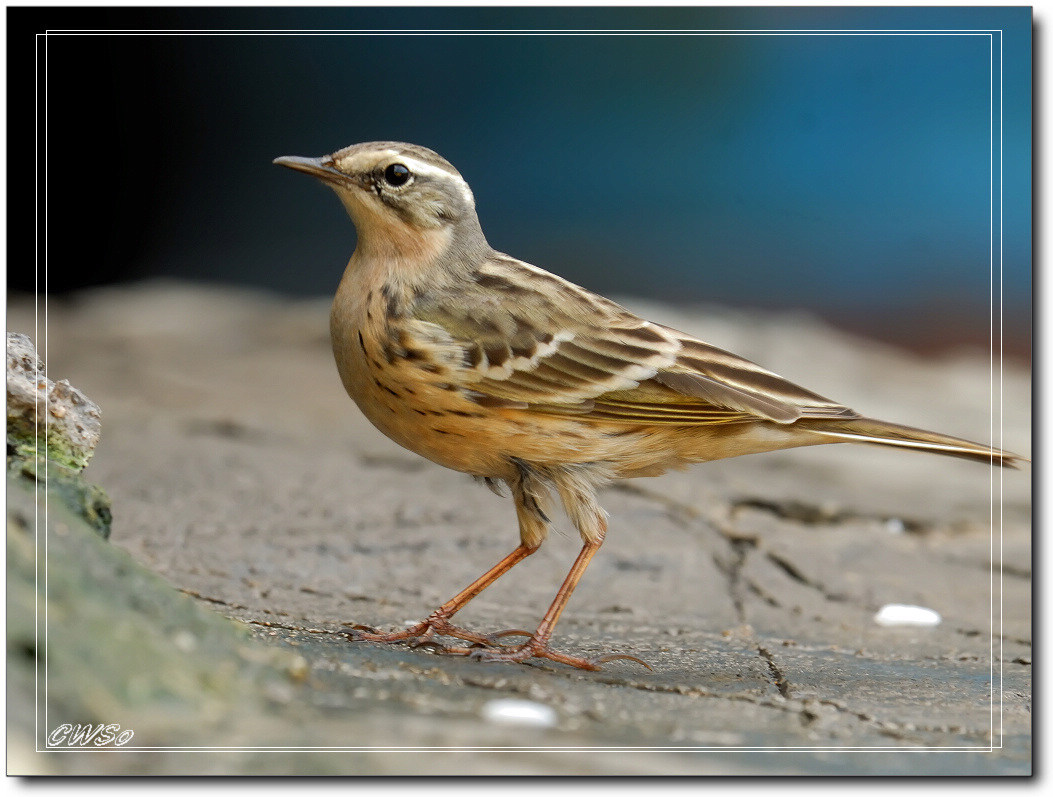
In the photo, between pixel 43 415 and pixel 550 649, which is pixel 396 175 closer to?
pixel 43 415

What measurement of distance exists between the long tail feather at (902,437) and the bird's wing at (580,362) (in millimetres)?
49

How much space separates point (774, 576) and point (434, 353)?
2.57 meters

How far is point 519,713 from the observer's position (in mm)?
2959

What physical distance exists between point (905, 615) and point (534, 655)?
2.21m

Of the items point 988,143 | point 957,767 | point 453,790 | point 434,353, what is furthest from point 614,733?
point 988,143

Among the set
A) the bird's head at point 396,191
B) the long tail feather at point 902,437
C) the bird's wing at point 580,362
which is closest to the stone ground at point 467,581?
the long tail feather at point 902,437

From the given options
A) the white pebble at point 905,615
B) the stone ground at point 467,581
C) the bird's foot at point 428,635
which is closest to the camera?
the stone ground at point 467,581

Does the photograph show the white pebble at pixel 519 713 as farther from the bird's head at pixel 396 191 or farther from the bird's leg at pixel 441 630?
the bird's head at pixel 396 191

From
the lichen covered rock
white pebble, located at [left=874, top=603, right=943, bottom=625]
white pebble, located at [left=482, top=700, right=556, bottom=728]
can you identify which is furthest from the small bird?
white pebble, located at [left=874, top=603, right=943, bottom=625]

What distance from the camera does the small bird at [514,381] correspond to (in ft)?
11.7

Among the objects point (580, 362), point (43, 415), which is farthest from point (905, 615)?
point (43, 415)

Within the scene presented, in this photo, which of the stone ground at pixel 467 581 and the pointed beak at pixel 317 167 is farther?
the pointed beak at pixel 317 167

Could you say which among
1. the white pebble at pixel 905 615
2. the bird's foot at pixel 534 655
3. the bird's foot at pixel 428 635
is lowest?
the white pebble at pixel 905 615

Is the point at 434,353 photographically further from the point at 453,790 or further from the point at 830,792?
the point at 830,792
